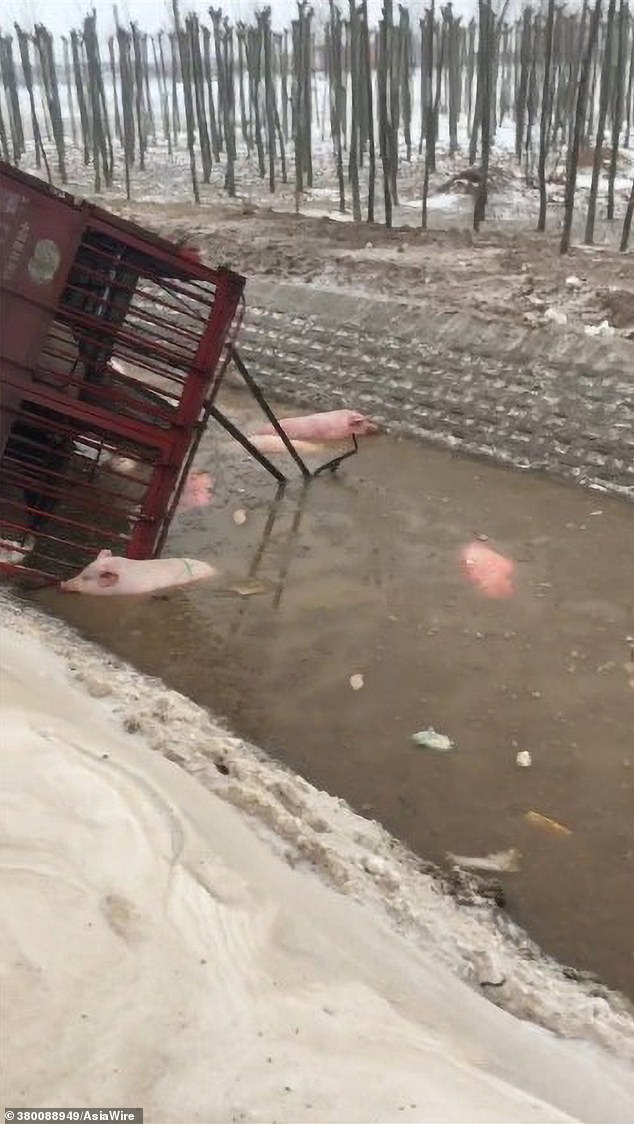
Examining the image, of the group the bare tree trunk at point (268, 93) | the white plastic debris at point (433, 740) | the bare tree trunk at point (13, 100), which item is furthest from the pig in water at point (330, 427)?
the bare tree trunk at point (13, 100)

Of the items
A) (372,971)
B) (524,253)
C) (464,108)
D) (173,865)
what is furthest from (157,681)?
(464,108)

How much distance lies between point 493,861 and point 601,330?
16.9 ft

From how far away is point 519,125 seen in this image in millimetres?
18312

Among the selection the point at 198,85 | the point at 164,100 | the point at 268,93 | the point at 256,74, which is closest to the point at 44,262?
the point at 268,93

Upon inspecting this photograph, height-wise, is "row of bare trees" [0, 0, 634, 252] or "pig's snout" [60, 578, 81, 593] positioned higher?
"row of bare trees" [0, 0, 634, 252]

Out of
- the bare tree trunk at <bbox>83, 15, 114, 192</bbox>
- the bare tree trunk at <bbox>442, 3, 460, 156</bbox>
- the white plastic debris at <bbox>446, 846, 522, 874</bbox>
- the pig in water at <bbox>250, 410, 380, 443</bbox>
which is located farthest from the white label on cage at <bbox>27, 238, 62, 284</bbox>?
the bare tree trunk at <bbox>442, 3, 460, 156</bbox>

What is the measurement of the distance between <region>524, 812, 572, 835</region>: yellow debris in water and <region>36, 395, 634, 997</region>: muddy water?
0.03 m

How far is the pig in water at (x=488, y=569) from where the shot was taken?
5.51 meters

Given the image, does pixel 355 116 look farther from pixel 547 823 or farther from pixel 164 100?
pixel 164 100

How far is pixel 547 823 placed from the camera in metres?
3.71

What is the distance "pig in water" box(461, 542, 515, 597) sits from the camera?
5512 millimetres

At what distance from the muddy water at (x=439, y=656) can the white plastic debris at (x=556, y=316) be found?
1.51 meters

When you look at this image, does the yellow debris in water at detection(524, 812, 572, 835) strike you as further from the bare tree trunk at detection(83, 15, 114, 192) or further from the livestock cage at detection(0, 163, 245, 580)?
the bare tree trunk at detection(83, 15, 114, 192)

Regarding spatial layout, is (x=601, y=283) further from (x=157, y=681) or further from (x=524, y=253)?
(x=157, y=681)
